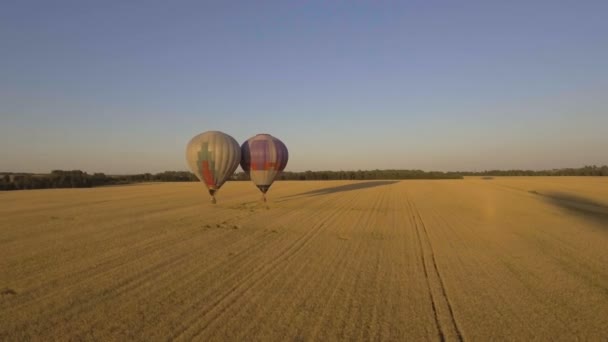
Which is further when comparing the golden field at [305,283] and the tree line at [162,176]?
the tree line at [162,176]

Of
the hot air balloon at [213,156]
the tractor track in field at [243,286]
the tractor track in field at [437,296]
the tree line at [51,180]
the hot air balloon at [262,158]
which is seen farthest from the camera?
the tree line at [51,180]

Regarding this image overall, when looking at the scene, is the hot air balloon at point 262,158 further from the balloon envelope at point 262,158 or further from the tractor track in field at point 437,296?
the tractor track in field at point 437,296

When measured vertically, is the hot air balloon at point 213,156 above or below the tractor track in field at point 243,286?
above

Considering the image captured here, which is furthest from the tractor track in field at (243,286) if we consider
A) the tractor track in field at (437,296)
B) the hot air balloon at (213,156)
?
the hot air balloon at (213,156)

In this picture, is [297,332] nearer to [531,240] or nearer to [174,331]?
[174,331]

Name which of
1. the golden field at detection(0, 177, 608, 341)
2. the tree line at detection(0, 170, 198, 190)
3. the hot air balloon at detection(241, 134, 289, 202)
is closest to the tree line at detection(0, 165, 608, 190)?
the tree line at detection(0, 170, 198, 190)

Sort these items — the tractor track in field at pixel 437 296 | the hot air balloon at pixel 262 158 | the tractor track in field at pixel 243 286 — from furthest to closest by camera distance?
the hot air balloon at pixel 262 158, the tractor track in field at pixel 243 286, the tractor track in field at pixel 437 296
